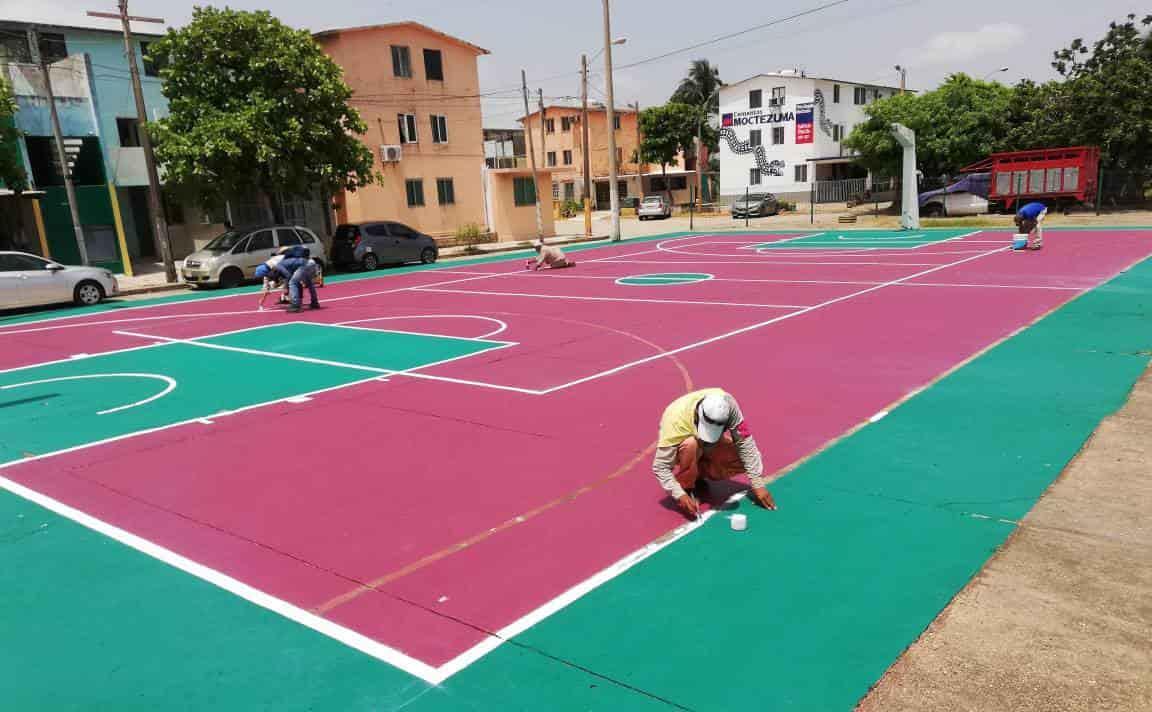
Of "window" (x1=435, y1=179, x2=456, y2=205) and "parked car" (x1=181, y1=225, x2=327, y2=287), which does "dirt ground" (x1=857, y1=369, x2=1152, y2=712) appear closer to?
"parked car" (x1=181, y1=225, x2=327, y2=287)

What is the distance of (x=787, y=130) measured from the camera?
5825 cm

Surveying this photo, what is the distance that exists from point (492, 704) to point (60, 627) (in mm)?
2941

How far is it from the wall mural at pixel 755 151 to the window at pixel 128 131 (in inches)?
1687

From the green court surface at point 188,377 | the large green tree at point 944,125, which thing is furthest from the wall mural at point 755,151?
the green court surface at point 188,377

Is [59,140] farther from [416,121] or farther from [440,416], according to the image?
[440,416]

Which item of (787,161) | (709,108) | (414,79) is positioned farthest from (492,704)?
(709,108)

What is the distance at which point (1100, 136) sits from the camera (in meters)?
35.7

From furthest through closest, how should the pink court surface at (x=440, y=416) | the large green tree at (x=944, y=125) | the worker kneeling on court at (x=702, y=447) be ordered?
1. the large green tree at (x=944, y=125)
2. the worker kneeling on court at (x=702, y=447)
3. the pink court surface at (x=440, y=416)

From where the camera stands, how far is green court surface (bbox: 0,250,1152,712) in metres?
4.18

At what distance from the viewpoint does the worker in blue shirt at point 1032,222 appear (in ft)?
73.3

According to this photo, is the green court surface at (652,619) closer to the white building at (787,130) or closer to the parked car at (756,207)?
the parked car at (756,207)

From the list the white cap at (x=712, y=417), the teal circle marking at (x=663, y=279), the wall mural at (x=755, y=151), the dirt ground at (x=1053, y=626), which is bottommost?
the dirt ground at (x=1053, y=626)

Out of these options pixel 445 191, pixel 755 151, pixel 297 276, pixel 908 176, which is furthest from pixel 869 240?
pixel 755 151

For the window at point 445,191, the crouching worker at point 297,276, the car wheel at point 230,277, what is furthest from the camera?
the window at point 445,191
